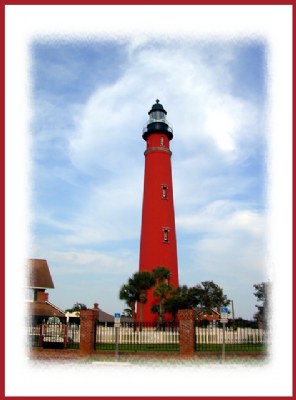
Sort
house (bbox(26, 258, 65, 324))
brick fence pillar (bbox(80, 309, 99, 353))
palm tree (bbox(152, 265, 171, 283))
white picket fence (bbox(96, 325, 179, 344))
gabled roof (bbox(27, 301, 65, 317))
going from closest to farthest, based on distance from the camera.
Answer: brick fence pillar (bbox(80, 309, 99, 353))
white picket fence (bbox(96, 325, 179, 344))
gabled roof (bbox(27, 301, 65, 317))
house (bbox(26, 258, 65, 324))
palm tree (bbox(152, 265, 171, 283))

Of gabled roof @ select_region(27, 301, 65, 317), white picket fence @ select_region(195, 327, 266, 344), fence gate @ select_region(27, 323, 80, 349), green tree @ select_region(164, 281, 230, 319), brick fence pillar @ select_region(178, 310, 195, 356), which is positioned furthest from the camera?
green tree @ select_region(164, 281, 230, 319)

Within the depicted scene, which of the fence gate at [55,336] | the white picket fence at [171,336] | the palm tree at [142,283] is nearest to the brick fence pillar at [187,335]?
the white picket fence at [171,336]

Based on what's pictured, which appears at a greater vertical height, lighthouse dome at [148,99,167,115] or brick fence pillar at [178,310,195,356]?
lighthouse dome at [148,99,167,115]

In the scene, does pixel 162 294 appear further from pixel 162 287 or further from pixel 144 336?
pixel 144 336

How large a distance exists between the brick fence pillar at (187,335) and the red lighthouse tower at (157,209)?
55.4ft

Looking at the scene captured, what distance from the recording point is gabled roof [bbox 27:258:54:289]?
31.9 meters

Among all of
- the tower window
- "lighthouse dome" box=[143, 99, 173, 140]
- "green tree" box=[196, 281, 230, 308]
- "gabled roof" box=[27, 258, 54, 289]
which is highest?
"lighthouse dome" box=[143, 99, 173, 140]

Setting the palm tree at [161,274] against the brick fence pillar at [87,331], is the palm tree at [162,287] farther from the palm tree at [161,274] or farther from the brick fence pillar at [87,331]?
the brick fence pillar at [87,331]

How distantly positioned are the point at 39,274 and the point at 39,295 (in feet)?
6.46

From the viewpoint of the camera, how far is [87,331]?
17.6 metres

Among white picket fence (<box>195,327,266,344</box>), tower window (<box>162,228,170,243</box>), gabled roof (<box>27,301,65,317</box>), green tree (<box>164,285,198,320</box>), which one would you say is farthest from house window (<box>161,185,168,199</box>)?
white picket fence (<box>195,327,266,344</box>)

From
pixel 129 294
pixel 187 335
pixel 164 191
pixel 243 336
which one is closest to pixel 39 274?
pixel 129 294

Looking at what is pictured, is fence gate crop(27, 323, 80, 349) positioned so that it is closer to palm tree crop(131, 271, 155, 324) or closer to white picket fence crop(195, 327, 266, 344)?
white picket fence crop(195, 327, 266, 344)

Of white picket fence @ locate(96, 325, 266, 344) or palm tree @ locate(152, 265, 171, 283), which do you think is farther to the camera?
palm tree @ locate(152, 265, 171, 283)
